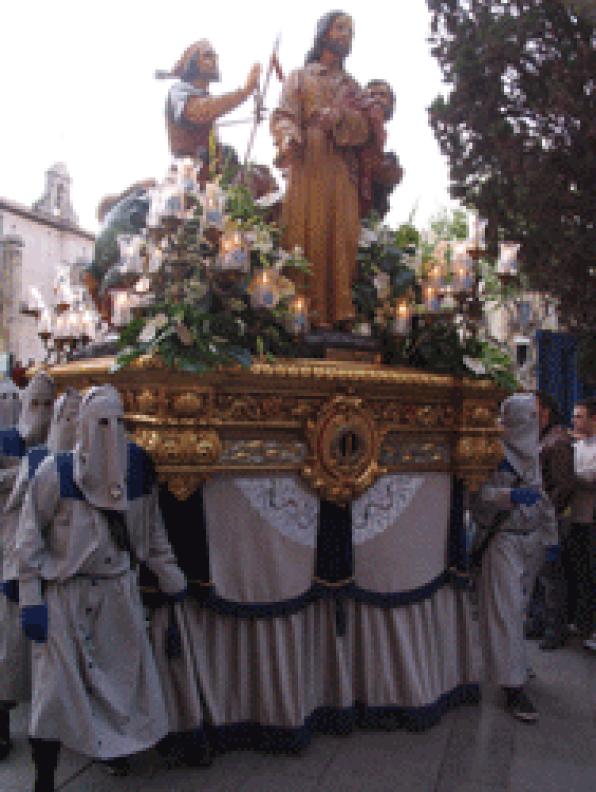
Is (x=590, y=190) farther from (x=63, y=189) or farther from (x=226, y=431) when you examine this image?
(x=63, y=189)

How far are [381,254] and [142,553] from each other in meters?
2.62

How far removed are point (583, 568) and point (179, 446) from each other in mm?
4116

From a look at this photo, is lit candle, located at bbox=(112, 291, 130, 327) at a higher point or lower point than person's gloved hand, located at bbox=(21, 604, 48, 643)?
higher

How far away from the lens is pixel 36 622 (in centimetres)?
346

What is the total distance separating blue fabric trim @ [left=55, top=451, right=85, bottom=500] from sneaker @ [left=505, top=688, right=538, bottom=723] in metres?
2.87

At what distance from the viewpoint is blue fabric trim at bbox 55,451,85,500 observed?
11.9 ft

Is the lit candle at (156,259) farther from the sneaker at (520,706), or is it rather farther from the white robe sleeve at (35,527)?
the sneaker at (520,706)

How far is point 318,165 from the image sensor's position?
17.2 ft

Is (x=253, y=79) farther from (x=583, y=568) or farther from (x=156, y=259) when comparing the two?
(x=583, y=568)

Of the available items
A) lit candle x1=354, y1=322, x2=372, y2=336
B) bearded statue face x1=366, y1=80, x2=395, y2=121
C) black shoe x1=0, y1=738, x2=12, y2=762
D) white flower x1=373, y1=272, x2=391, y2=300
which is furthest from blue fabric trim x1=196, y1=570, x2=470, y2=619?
bearded statue face x1=366, y1=80, x2=395, y2=121

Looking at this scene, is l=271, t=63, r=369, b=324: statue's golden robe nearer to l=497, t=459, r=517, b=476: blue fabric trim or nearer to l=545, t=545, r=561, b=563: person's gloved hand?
l=497, t=459, r=517, b=476: blue fabric trim

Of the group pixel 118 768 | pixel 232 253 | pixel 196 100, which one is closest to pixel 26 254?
pixel 196 100

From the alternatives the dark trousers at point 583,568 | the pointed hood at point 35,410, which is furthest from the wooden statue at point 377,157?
the dark trousers at point 583,568

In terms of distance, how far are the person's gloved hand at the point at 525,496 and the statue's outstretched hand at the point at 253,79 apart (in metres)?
3.12
